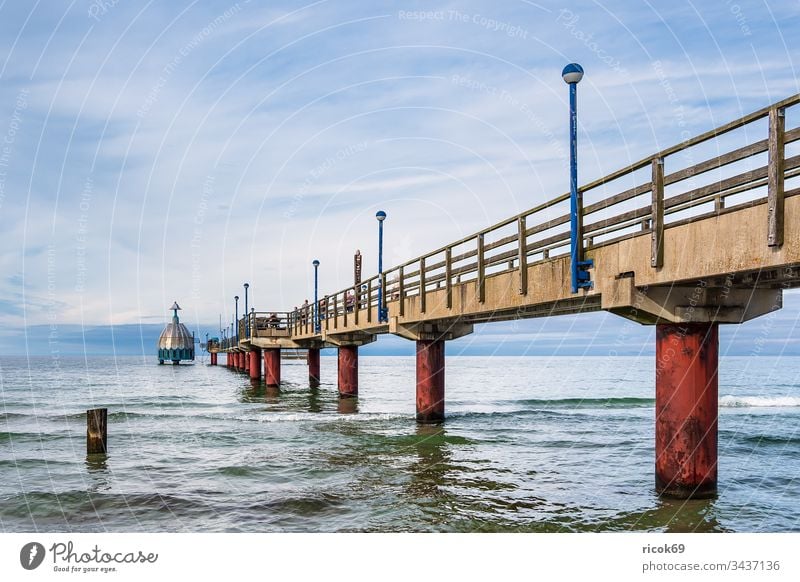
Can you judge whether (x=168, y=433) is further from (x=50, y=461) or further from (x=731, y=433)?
(x=731, y=433)

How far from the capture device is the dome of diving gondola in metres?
141

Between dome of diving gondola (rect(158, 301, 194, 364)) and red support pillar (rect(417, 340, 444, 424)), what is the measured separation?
398ft

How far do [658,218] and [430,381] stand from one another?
49.5ft

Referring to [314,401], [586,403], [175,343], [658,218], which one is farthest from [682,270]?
[175,343]

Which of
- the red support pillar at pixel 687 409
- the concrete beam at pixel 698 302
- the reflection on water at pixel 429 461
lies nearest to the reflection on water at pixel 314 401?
the reflection on water at pixel 429 461

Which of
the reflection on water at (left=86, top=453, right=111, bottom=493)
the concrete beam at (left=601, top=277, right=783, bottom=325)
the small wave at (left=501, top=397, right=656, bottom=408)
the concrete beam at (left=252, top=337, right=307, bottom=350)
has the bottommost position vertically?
the small wave at (left=501, top=397, right=656, bottom=408)

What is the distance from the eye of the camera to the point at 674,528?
1107cm

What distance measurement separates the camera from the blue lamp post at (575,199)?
13.0 meters

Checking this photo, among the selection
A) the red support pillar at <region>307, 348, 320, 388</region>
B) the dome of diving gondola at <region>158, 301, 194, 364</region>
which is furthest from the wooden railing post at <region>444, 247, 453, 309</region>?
the dome of diving gondola at <region>158, 301, 194, 364</region>

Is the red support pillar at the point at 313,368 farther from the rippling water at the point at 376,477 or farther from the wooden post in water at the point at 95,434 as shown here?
the wooden post in water at the point at 95,434

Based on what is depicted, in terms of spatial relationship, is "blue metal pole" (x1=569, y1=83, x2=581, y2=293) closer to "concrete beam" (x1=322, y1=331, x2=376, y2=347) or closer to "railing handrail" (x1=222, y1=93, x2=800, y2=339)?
"railing handrail" (x1=222, y1=93, x2=800, y2=339)

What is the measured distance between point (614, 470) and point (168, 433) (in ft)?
53.0

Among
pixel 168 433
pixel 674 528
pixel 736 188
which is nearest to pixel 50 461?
pixel 168 433

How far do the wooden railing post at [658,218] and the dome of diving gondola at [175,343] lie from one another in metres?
136
